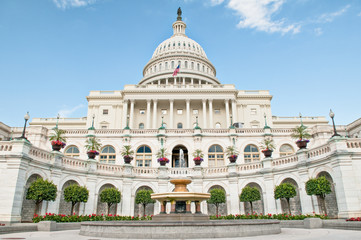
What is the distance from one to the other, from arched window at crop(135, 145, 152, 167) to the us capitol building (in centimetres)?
15

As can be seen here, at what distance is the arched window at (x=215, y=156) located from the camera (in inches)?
1555

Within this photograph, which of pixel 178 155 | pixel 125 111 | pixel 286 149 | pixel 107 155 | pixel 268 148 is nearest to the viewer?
pixel 268 148

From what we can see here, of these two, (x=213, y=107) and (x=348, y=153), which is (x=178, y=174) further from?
(x=213, y=107)

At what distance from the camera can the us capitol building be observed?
794 inches

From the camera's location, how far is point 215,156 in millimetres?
39656

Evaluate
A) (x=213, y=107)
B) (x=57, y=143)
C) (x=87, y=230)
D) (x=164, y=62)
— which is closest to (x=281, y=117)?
(x=213, y=107)

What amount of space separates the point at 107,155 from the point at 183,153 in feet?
36.6

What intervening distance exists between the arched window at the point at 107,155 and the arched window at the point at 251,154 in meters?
19.3

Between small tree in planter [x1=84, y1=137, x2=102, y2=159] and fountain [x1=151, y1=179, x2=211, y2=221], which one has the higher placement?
small tree in planter [x1=84, y1=137, x2=102, y2=159]

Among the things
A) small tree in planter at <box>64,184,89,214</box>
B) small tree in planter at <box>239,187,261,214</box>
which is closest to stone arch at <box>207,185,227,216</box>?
small tree in planter at <box>239,187,261,214</box>

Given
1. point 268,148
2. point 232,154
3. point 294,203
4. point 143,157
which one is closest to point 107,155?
point 143,157

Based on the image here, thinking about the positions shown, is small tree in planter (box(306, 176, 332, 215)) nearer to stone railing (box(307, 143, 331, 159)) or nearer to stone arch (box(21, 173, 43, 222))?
stone railing (box(307, 143, 331, 159))

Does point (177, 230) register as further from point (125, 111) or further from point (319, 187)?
point (125, 111)

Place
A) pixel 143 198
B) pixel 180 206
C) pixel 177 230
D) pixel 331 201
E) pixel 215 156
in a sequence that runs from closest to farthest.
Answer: pixel 177 230 < pixel 180 206 < pixel 331 201 < pixel 143 198 < pixel 215 156
